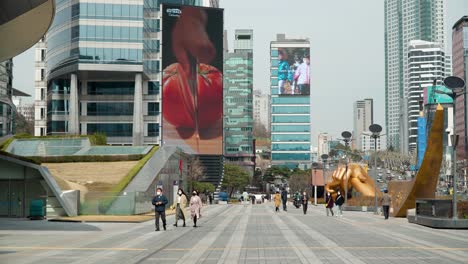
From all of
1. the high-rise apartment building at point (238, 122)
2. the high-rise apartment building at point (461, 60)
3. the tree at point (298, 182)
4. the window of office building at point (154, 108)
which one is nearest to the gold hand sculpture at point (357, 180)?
the window of office building at point (154, 108)

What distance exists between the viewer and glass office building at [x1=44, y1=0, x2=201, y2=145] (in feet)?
297

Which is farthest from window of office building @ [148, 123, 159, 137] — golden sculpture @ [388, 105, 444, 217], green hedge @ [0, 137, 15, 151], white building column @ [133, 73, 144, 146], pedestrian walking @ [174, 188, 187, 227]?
pedestrian walking @ [174, 188, 187, 227]

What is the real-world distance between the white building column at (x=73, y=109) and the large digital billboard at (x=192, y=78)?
17.4 meters

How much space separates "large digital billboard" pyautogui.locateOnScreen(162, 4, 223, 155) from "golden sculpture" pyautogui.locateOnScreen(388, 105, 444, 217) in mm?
73413

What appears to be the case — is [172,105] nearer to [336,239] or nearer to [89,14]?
[89,14]

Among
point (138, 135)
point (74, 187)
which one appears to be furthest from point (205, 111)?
point (74, 187)

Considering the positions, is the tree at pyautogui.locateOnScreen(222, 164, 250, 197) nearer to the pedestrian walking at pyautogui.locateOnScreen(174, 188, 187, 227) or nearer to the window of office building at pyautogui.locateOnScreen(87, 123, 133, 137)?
the window of office building at pyautogui.locateOnScreen(87, 123, 133, 137)

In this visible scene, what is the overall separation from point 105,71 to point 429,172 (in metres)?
62.6

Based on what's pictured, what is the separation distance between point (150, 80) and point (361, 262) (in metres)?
90.9

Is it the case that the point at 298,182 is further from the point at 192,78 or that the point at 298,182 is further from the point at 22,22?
the point at 22,22

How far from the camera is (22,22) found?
2745 centimetres

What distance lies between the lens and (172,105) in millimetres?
109625

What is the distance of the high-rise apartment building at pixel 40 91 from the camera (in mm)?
110275

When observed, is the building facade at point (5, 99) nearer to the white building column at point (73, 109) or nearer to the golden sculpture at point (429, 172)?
the white building column at point (73, 109)
